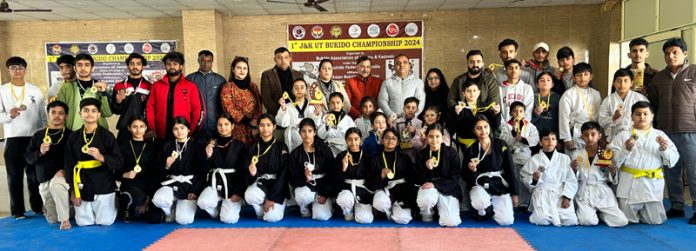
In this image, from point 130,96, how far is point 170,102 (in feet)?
1.39

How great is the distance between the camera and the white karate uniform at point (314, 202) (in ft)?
15.8

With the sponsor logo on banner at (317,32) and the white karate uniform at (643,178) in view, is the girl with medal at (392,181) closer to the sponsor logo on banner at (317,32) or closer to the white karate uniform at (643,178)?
the white karate uniform at (643,178)

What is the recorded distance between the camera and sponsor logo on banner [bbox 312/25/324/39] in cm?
1090

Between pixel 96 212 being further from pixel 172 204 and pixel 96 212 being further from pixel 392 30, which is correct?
pixel 392 30

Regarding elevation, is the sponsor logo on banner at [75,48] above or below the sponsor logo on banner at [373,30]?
below

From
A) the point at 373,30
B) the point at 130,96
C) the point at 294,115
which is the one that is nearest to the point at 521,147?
the point at 294,115

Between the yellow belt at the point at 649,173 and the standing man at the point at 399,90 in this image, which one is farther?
the standing man at the point at 399,90

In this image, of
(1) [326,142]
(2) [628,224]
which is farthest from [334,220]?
(2) [628,224]

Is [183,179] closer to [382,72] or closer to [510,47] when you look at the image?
[510,47]

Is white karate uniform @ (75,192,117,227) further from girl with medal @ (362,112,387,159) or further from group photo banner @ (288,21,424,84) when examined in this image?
group photo banner @ (288,21,424,84)

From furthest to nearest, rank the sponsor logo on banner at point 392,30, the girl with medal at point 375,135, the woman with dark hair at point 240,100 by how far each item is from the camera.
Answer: the sponsor logo on banner at point 392,30 → the woman with dark hair at point 240,100 → the girl with medal at point 375,135

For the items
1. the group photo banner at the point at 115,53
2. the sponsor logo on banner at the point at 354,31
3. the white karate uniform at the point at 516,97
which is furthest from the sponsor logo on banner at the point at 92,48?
the white karate uniform at the point at 516,97

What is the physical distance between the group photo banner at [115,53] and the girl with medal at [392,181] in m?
8.22

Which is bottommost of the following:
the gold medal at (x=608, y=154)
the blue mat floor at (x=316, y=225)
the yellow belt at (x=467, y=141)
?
the blue mat floor at (x=316, y=225)
